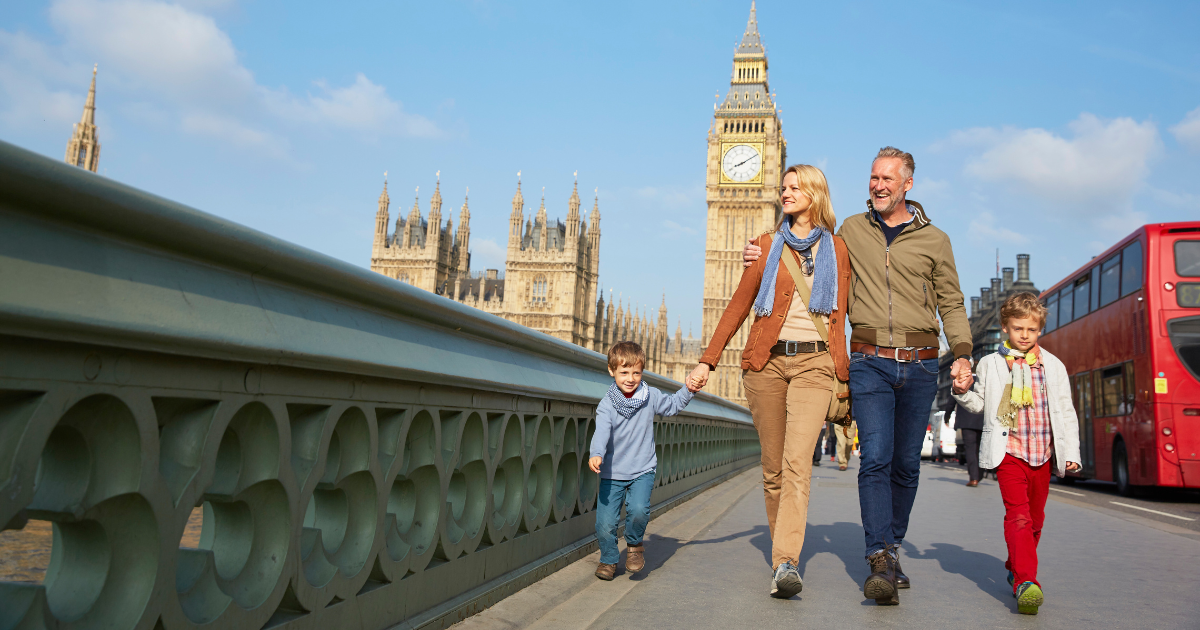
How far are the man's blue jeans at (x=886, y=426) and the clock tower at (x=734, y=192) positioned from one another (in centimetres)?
6564

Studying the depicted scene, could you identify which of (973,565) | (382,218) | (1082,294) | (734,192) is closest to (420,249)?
(382,218)

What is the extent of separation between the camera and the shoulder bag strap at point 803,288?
12.6 ft

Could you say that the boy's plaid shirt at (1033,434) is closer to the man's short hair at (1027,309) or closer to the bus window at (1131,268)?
the man's short hair at (1027,309)

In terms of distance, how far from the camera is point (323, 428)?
198 centimetres

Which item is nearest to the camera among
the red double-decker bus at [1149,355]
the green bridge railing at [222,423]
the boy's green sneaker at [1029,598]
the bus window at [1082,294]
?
the green bridge railing at [222,423]

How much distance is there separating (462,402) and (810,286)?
71.7 inches

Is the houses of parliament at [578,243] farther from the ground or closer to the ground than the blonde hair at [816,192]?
farther from the ground

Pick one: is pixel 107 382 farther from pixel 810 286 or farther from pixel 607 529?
pixel 810 286

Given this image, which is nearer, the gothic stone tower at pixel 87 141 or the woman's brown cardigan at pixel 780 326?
the woman's brown cardigan at pixel 780 326

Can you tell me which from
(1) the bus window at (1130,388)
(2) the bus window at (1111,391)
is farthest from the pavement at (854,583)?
(2) the bus window at (1111,391)

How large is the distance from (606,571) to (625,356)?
934 mm

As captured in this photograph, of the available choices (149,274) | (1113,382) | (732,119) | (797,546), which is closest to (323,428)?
(149,274)

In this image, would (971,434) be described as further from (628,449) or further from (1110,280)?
(628,449)

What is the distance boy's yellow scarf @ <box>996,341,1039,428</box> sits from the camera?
3826 mm
